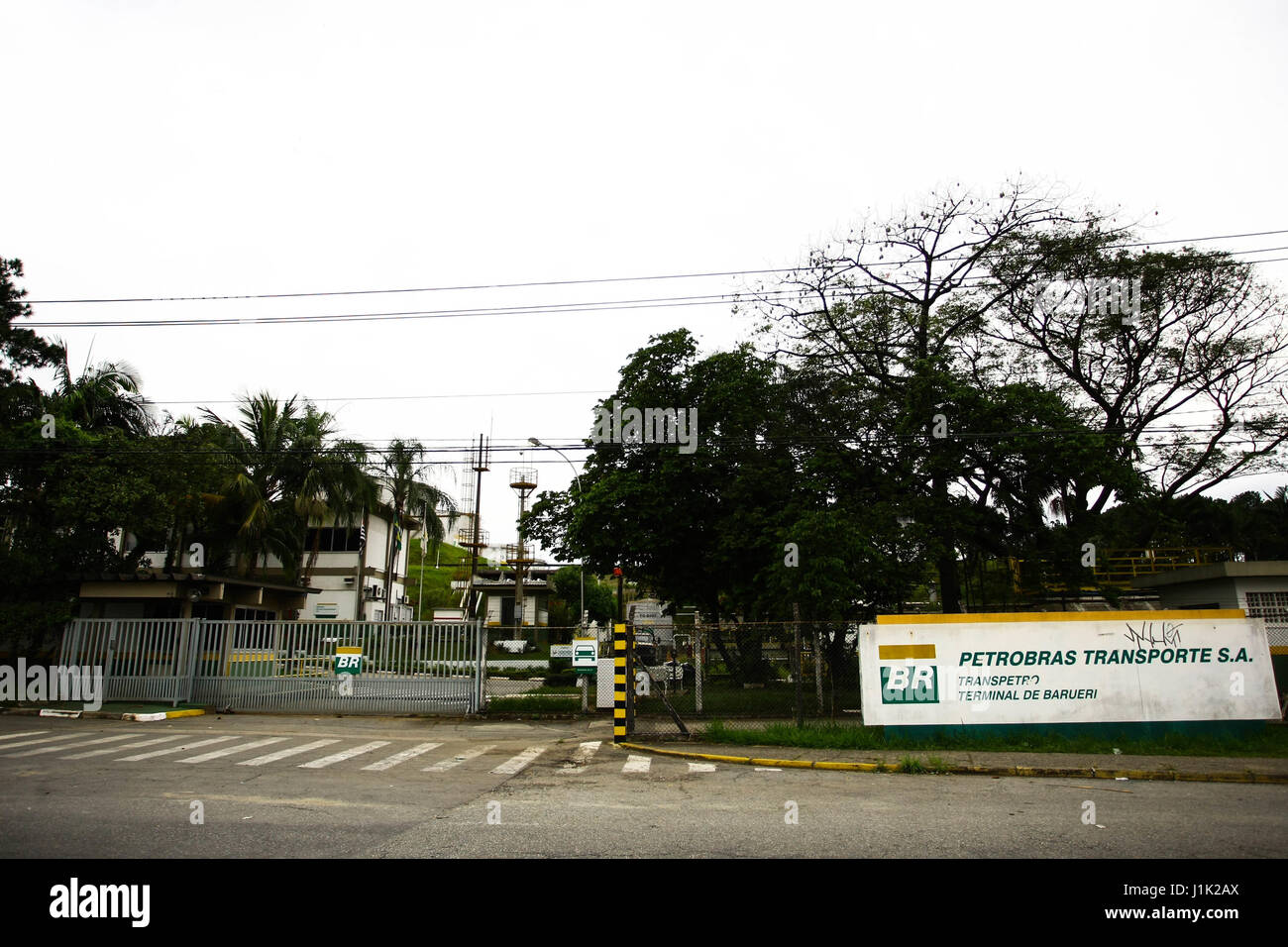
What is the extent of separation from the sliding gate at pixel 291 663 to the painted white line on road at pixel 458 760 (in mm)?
5101

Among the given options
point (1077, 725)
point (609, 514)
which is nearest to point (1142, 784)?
point (1077, 725)

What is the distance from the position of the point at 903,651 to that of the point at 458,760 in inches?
308

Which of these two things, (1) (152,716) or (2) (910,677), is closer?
(2) (910,677)

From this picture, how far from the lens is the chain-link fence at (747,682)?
606 inches

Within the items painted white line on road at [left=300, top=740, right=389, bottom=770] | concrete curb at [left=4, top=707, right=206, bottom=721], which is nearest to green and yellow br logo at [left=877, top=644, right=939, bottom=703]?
painted white line on road at [left=300, top=740, right=389, bottom=770]

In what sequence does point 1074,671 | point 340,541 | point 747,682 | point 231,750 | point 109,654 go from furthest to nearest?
point 340,541, point 109,654, point 747,682, point 1074,671, point 231,750

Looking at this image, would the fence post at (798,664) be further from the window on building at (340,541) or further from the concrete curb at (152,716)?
the window on building at (340,541)

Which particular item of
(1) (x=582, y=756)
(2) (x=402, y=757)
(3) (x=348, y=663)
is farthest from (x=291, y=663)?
(1) (x=582, y=756)

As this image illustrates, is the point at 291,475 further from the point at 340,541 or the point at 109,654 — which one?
the point at 109,654

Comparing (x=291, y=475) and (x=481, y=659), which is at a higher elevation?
(x=291, y=475)

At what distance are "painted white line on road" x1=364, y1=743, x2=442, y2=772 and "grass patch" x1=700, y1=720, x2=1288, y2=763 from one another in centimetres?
502

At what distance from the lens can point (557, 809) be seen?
814 centimetres

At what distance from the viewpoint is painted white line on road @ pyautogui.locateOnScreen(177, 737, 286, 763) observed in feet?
39.3
